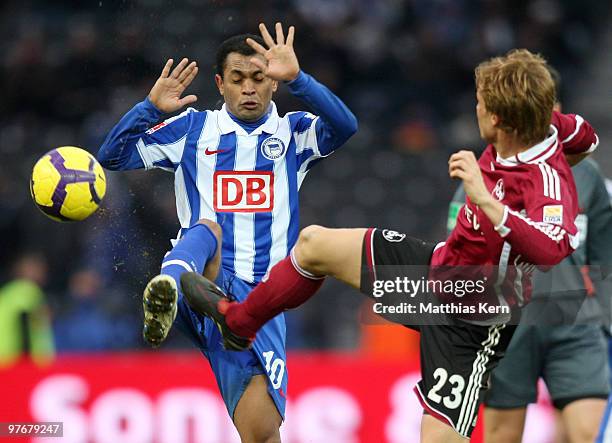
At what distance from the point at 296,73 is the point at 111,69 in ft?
11.8

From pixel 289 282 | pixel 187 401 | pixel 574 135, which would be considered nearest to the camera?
pixel 289 282

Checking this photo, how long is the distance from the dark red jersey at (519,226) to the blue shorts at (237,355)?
3.17 ft

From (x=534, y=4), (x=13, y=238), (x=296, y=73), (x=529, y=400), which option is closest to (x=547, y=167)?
(x=296, y=73)

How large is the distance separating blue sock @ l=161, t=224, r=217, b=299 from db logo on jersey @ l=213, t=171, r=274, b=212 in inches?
9.5

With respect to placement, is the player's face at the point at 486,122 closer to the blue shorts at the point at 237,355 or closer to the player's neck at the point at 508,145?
the player's neck at the point at 508,145

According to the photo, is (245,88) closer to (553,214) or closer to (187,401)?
(553,214)

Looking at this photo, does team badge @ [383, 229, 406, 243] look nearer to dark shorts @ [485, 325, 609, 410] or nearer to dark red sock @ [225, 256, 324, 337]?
dark red sock @ [225, 256, 324, 337]

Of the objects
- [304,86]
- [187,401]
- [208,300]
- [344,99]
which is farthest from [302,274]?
[344,99]

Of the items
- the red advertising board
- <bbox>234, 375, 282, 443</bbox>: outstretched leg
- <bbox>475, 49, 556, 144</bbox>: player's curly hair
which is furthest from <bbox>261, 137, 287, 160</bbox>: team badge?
the red advertising board

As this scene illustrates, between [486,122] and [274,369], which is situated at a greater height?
[486,122]

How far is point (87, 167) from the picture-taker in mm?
5410

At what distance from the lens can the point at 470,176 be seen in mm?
4406

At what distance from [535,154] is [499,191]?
0.69ft

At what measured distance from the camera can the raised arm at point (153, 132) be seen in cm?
534
